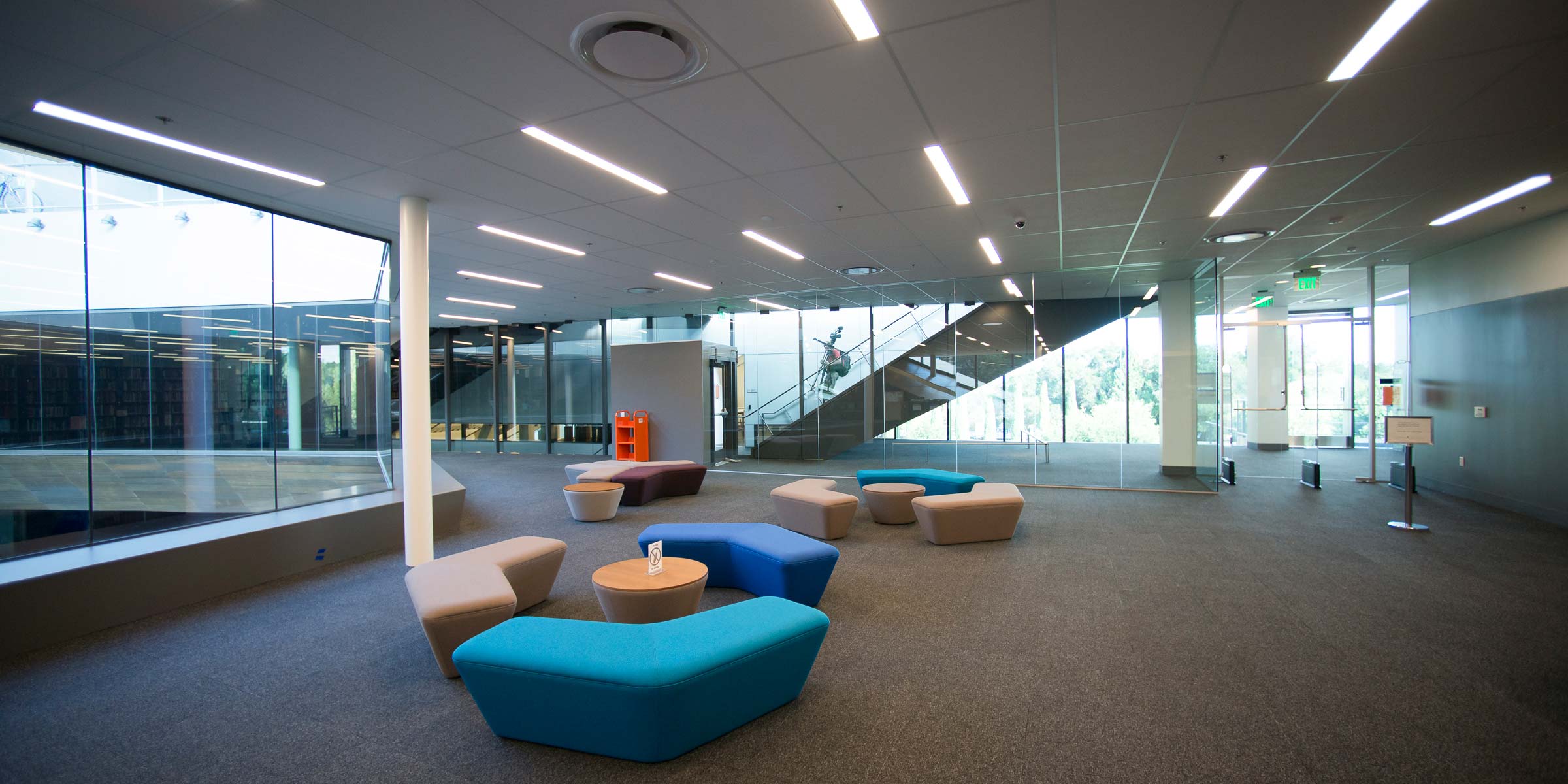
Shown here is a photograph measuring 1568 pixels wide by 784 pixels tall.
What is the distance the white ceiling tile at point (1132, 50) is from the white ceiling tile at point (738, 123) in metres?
1.79

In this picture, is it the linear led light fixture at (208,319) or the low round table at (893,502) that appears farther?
the low round table at (893,502)

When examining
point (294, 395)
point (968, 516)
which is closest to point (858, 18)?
point (968, 516)

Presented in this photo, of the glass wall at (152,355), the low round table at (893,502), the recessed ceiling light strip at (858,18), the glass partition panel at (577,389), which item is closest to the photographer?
the recessed ceiling light strip at (858,18)

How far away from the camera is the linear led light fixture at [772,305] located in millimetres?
12469

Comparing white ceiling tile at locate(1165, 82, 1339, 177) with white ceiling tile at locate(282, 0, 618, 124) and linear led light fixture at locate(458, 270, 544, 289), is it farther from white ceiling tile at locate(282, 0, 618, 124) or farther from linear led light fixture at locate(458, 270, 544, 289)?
linear led light fixture at locate(458, 270, 544, 289)

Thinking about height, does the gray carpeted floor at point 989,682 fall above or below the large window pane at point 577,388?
below

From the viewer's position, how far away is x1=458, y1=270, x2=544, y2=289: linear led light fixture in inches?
381

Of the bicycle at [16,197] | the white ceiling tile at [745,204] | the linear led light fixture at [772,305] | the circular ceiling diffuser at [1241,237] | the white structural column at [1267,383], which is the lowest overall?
the white structural column at [1267,383]

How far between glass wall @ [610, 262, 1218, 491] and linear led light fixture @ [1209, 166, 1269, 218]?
3410 mm

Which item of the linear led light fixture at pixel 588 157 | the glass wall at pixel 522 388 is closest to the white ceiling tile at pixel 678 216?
the linear led light fixture at pixel 588 157

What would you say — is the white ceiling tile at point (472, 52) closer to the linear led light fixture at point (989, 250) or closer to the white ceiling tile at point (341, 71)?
the white ceiling tile at point (341, 71)

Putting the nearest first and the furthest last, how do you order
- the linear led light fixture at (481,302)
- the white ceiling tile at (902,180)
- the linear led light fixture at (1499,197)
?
the white ceiling tile at (902,180) → the linear led light fixture at (1499,197) → the linear led light fixture at (481,302)

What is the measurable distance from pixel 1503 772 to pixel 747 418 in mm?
10942

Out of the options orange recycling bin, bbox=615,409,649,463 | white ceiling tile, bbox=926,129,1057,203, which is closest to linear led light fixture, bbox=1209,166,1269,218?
white ceiling tile, bbox=926,129,1057,203
